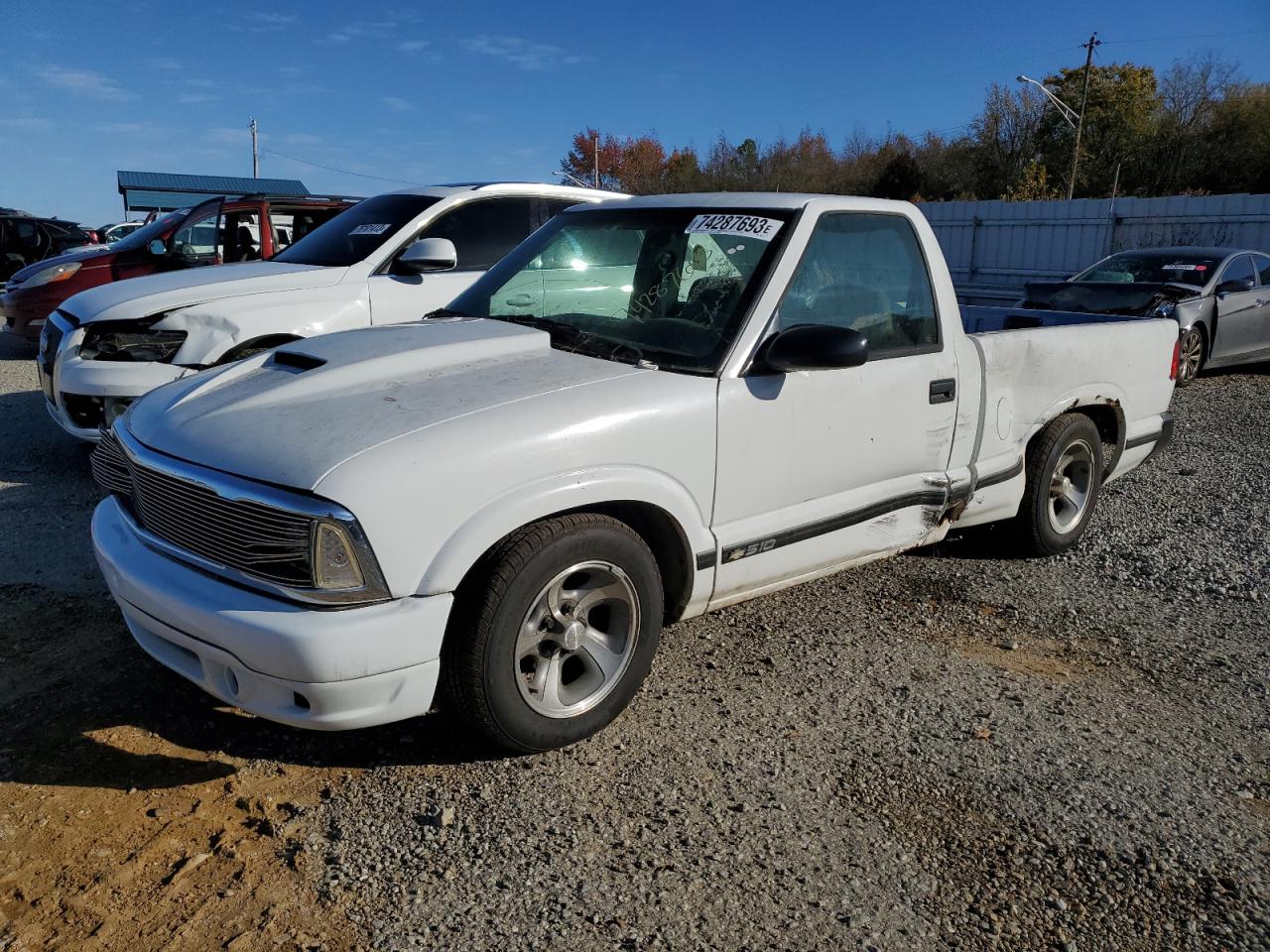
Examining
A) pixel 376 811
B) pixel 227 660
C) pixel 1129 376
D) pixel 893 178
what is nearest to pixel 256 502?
pixel 227 660

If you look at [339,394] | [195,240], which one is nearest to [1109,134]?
[195,240]

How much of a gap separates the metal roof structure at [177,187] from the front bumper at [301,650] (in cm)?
4743

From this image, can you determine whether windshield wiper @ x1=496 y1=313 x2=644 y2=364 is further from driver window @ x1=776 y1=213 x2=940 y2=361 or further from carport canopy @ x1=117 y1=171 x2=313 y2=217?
carport canopy @ x1=117 y1=171 x2=313 y2=217

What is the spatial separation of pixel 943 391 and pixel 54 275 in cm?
989

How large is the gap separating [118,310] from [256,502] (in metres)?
3.95

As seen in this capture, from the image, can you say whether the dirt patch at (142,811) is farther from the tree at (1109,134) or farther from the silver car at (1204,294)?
the tree at (1109,134)

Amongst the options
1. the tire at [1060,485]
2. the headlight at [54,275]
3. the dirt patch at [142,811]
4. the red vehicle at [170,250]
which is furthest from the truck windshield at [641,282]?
the headlight at [54,275]

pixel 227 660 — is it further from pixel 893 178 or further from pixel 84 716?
pixel 893 178

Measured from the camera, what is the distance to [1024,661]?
13.2 ft

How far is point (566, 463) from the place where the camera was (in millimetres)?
2953

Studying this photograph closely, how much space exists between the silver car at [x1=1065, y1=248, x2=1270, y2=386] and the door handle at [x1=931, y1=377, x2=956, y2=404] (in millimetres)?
7721

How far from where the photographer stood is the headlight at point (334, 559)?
2625 millimetres

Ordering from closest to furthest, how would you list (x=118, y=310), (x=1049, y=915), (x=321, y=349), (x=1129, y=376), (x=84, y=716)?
(x=1049, y=915) → (x=84, y=716) → (x=321, y=349) → (x=1129, y=376) → (x=118, y=310)

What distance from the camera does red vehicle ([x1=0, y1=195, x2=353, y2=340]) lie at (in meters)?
9.22
